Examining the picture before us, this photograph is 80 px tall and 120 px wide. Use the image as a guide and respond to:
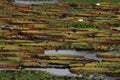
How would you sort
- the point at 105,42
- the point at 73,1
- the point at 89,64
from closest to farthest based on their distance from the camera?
the point at 89,64
the point at 105,42
the point at 73,1

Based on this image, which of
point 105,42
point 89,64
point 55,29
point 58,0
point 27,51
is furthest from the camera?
point 58,0

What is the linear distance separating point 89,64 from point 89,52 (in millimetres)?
2627

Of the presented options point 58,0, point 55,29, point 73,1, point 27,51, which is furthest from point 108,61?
point 58,0

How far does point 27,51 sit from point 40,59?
1130 millimetres

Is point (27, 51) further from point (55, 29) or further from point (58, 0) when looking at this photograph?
point (58, 0)

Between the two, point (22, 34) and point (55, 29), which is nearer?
point (22, 34)

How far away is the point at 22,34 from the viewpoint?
18.7 metres

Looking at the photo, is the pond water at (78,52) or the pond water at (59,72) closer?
the pond water at (59,72)

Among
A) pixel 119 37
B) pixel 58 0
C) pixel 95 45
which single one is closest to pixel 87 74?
pixel 95 45

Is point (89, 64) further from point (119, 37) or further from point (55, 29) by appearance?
point (55, 29)

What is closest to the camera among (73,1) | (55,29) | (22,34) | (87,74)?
(87,74)

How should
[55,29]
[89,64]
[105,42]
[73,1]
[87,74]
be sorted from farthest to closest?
[73,1]
[55,29]
[105,42]
[89,64]
[87,74]

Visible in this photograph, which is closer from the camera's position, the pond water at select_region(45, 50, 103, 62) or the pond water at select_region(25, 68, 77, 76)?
the pond water at select_region(25, 68, 77, 76)

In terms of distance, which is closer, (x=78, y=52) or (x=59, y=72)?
(x=59, y=72)
